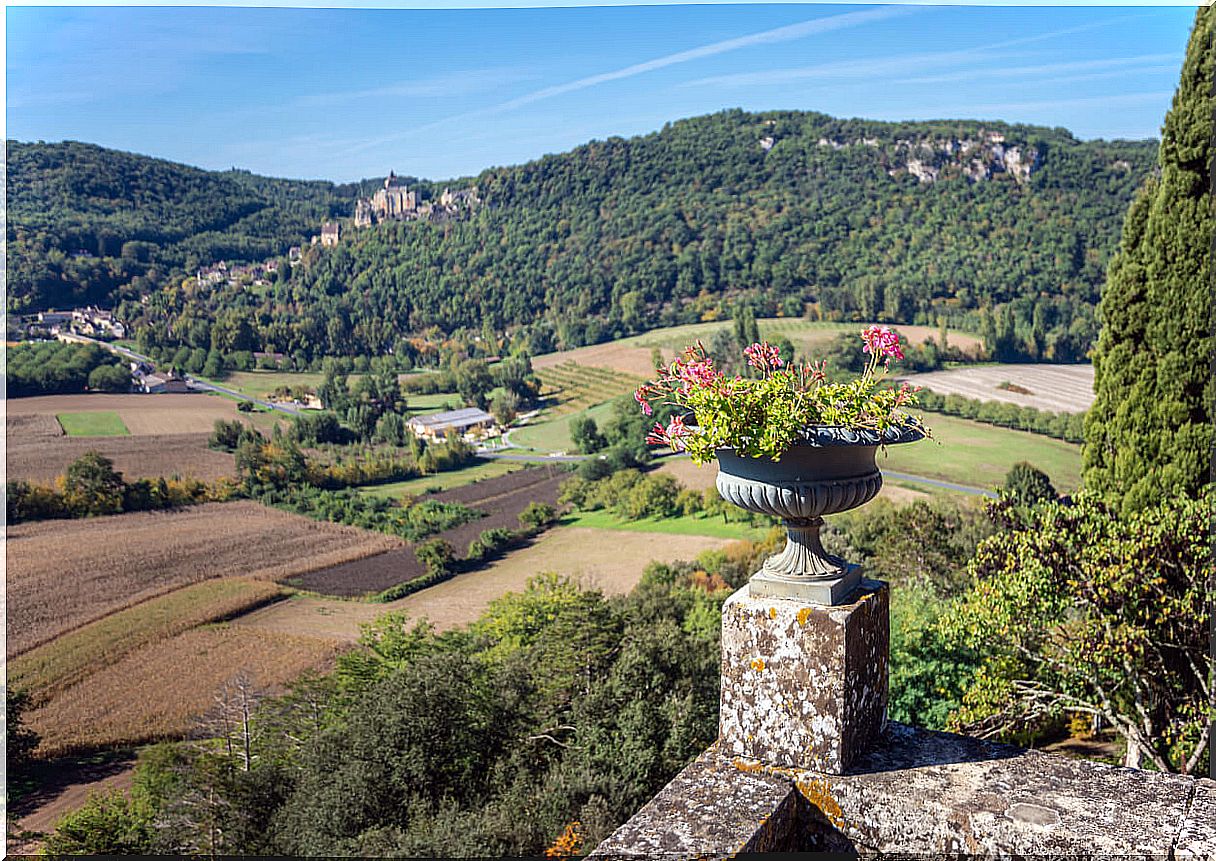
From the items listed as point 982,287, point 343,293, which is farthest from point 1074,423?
point 343,293

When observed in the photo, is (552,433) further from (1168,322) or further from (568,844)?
(1168,322)

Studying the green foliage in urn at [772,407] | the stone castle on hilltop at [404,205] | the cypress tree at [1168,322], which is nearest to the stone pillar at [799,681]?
the green foliage in urn at [772,407]

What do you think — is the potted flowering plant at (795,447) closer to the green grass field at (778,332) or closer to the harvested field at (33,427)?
the harvested field at (33,427)

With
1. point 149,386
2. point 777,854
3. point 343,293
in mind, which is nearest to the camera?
point 777,854

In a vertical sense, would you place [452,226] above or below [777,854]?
above

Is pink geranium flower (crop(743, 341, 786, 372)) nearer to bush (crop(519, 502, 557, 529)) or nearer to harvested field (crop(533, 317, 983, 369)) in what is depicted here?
bush (crop(519, 502, 557, 529))

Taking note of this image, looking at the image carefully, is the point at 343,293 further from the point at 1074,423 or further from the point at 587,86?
the point at 1074,423
